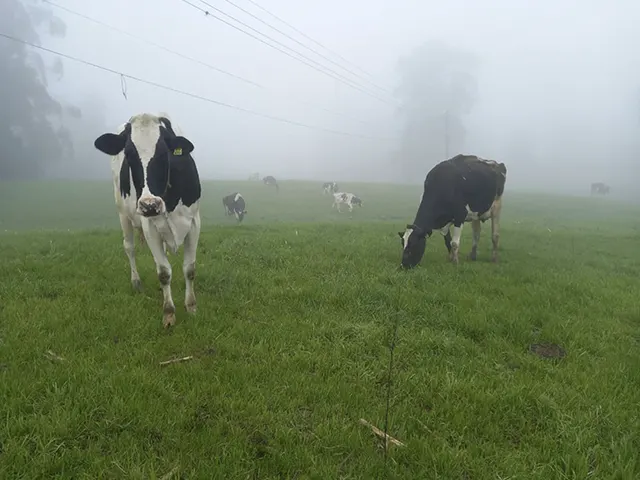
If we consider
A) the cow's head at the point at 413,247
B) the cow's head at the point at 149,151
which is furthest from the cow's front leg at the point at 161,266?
the cow's head at the point at 413,247

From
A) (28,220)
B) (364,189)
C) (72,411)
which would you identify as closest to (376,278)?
(72,411)

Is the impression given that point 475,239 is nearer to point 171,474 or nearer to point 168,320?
point 168,320

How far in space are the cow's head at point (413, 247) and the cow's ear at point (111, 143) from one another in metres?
6.21

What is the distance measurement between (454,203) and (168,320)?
25.2 ft

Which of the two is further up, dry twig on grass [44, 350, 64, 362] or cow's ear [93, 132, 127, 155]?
cow's ear [93, 132, 127, 155]

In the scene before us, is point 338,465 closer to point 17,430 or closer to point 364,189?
point 17,430

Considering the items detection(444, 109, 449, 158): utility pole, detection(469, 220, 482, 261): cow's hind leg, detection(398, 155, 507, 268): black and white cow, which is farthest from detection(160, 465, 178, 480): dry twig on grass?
detection(444, 109, 449, 158): utility pole

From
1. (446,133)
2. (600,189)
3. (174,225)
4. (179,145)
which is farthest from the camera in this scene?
(446,133)

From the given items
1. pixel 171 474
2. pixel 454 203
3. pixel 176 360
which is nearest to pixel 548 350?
pixel 176 360

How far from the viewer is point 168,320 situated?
5738 mm

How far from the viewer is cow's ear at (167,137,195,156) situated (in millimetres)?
5914

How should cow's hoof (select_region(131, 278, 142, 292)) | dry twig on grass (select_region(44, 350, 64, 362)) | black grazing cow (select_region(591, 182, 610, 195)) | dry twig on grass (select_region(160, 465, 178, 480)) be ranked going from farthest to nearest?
black grazing cow (select_region(591, 182, 610, 195))
cow's hoof (select_region(131, 278, 142, 292))
dry twig on grass (select_region(44, 350, 64, 362))
dry twig on grass (select_region(160, 465, 178, 480))

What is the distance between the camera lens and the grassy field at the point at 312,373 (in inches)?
133

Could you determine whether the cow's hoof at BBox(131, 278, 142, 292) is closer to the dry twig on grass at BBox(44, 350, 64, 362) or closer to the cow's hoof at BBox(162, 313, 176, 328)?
the cow's hoof at BBox(162, 313, 176, 328)
